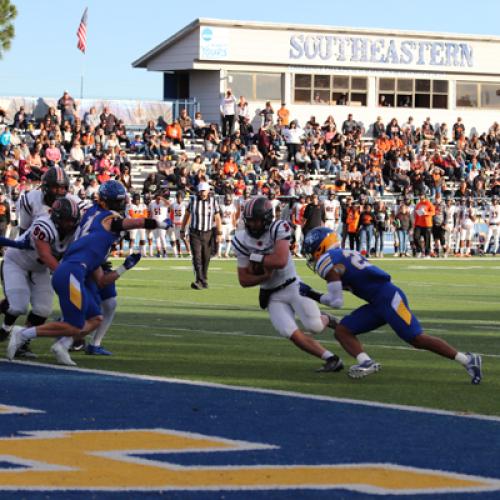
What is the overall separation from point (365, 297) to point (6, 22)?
119 feet

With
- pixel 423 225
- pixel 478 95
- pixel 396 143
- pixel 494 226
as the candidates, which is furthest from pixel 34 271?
pixel 478 95

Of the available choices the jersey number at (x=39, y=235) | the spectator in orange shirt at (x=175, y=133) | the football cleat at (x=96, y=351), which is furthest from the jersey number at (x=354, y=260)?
the spectator in orange shirt at (x=175, y=133)

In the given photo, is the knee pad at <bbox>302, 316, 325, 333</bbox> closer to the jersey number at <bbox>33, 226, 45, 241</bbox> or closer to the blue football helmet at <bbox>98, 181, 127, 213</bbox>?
the blue football helmet at <bbox>98, 181, 127, 213</bbox>

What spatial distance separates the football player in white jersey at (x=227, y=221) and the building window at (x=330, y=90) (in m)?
17.0

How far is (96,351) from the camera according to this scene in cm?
1226

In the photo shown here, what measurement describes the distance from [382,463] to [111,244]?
4.98 m

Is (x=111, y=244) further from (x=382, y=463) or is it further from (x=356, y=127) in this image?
(x=356, y=127)

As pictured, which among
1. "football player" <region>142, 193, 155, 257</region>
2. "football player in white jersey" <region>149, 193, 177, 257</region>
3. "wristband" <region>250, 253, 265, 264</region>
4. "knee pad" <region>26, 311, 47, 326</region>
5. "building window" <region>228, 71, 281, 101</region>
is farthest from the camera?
"building window" <region>228, 71, 281, 101</region>

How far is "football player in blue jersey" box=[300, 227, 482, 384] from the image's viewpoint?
402 inches

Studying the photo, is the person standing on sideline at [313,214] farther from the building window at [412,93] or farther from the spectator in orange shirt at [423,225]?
the building window at [412,93]

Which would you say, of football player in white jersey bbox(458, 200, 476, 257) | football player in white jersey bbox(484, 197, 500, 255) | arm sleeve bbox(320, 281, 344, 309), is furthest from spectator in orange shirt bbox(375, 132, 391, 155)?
arm sleeve bbox(320, 281, 344, 309)

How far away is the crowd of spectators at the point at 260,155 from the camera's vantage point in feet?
117

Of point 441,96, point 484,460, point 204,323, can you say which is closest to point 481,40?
point 441,96

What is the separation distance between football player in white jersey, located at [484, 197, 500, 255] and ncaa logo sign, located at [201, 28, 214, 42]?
1455 cm
